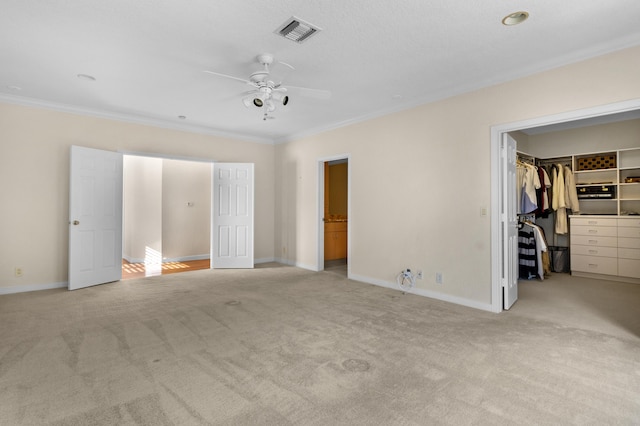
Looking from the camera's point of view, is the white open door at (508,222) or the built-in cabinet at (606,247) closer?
the white open door at (508,222)

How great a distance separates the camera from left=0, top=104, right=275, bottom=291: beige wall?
4465mm

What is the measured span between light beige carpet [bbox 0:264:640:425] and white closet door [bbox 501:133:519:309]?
422 millimetres

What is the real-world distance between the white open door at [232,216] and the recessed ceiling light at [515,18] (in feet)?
16.1

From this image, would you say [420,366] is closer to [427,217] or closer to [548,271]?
[427,217]

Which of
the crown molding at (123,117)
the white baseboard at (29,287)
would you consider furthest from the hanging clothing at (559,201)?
the white baseboard at (29,287)

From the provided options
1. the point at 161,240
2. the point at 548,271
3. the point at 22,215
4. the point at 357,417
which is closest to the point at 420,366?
the point at 357,417

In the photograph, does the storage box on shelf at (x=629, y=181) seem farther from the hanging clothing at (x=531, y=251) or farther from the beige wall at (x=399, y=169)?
the beige wall at (x=399, y=169)

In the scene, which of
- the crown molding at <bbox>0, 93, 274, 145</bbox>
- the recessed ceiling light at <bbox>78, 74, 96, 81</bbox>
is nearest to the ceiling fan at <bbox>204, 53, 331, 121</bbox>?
the recessed ceiling light at <bbox>78, 74, 96, 81</bbox>

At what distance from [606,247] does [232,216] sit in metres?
6.52

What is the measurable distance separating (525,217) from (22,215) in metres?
8.22

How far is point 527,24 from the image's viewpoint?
269 cm

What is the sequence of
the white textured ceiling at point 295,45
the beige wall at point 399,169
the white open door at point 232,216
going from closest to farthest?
the white textured ceiling at point 295,45 < the beige wall at point 399,169 < the white open door at point 232,216

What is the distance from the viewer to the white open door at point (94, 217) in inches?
185

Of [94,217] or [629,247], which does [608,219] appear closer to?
[629,247]
